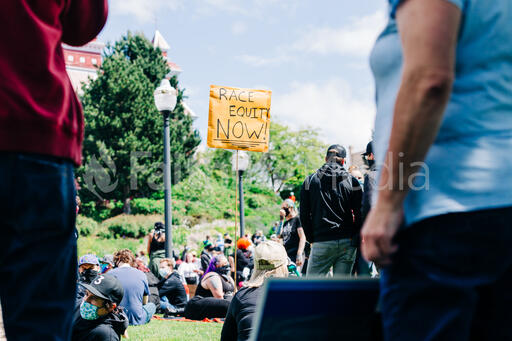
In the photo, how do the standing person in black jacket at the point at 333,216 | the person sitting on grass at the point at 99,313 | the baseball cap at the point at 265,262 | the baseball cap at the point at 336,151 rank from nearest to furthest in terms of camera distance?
the baseball cap at the point at 265,262 → the person sitting on grass at the point at 99,313 → the standing person in black jacket at the point at 333,216 → the baseball cap at the point at 336,151

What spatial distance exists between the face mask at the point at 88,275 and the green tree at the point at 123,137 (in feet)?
78.0

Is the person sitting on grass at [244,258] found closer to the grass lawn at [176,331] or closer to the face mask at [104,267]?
the face mask at [104,267]

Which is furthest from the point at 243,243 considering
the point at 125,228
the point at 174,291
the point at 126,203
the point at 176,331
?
the point at 126,203

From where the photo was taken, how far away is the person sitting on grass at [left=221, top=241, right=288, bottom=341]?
3932mm

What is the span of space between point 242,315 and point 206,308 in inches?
155

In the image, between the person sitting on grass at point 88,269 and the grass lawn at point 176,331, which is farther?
the person sitting on grass at point 88,269

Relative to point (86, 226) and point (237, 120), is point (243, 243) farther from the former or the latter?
point (86, 226)

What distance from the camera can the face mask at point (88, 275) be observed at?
6836mm

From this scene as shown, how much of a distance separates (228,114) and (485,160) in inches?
326

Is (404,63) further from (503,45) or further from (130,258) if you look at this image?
(130,258)

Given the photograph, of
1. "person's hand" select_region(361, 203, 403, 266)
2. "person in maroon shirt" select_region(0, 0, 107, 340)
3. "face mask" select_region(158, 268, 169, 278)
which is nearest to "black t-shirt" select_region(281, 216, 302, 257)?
"face mask" select_region(158, 268, 169, 278)

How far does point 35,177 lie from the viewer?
1381mm

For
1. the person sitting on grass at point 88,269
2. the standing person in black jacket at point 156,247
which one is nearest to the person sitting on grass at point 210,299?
the person sitting on grass at point 88,269

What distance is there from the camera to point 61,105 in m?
1.48
